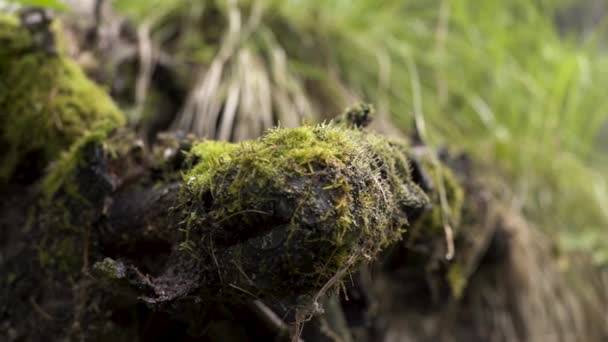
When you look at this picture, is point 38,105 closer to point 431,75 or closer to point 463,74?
point 431,75

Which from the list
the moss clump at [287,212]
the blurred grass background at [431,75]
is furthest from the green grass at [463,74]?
the moss clump at [287,212]

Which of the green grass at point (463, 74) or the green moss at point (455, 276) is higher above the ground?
the green grass at point (463, 74)

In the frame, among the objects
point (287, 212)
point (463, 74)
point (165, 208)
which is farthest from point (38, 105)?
point (463, 74)

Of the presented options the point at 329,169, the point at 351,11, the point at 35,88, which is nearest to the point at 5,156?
the point at 35,88

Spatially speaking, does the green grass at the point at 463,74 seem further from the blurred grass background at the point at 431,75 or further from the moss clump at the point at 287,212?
the moss clump at the point at 287,212

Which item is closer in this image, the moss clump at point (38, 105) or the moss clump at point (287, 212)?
the moss clump at point (287, 212)

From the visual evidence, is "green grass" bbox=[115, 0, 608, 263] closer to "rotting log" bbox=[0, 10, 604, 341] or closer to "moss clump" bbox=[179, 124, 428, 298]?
"rotting log" bbox=[0, 10, 604, 341]
